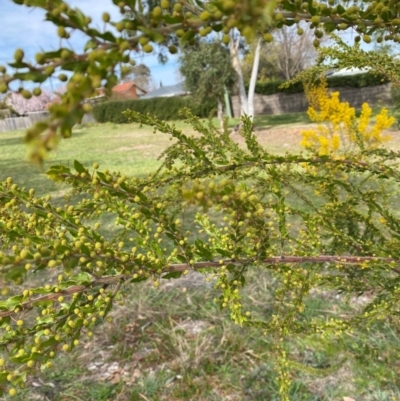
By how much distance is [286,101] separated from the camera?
84.0 ft

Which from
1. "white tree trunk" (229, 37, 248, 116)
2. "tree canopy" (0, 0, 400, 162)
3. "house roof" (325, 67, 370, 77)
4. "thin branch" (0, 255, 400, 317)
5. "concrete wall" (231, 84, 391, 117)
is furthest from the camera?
"concrete wall" (231, 84, 391, 117)

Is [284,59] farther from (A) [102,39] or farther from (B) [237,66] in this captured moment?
(A) [102,39]

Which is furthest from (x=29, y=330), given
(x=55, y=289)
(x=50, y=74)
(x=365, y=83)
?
(x=365, y=83)

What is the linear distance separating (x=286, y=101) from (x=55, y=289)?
26.3 meters

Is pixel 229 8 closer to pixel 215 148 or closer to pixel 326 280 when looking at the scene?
pixel 215 148

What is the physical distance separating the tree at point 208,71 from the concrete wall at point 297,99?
7.11m

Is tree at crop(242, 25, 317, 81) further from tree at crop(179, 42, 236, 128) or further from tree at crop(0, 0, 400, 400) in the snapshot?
tree at crop(0, 0, 400, 400)

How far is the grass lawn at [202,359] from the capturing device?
241 cm

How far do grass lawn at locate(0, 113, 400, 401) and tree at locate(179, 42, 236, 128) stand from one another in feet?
51.7

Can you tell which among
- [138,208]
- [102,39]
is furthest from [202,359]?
[102,39]

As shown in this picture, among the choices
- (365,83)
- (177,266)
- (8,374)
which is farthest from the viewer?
(365,83)

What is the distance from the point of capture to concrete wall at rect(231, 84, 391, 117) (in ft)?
73.3

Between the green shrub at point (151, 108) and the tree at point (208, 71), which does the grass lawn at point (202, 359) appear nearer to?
the tree at point (208, 71)

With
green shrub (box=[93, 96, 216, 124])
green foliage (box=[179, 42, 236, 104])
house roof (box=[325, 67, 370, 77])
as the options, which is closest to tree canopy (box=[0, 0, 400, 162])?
house roof (box=[325, 67, 370, 77])
